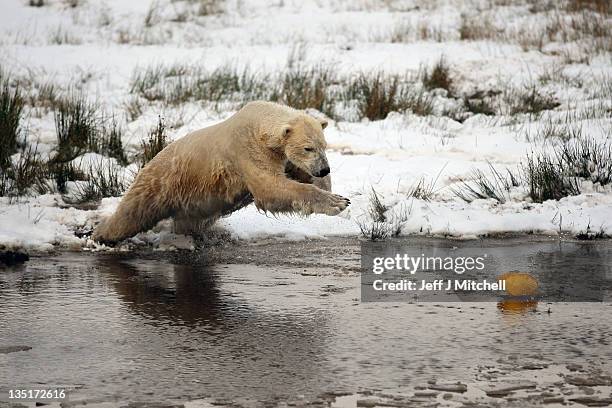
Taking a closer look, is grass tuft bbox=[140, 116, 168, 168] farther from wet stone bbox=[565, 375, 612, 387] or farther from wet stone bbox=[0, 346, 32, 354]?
wet stone bbox=[565, 375, 612, 387]

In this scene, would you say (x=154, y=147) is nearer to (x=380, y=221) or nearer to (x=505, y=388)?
(x=380, y=221)

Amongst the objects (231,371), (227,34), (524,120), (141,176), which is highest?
(227,34)

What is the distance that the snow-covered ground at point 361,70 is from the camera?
816cm

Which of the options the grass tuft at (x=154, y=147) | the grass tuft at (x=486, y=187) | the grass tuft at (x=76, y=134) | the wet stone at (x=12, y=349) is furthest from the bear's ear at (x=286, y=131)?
the grass tuft at (x=76, y=134)

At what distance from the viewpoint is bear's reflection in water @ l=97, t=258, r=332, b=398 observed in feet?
13.4

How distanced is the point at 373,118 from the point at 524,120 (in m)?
1.96

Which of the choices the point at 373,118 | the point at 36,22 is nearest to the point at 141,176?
the point at 373,118

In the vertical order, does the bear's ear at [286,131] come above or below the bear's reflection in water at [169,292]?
above

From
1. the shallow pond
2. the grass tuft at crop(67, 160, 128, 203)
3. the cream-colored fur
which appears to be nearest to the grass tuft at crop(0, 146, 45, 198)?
the grass tuft at crop(67, 160, 128, 203)

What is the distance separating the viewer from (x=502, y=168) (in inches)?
402

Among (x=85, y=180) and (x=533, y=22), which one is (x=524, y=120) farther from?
(x=533, y=22)

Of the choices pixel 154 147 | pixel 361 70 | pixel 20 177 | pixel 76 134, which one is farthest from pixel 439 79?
pixel 20 177

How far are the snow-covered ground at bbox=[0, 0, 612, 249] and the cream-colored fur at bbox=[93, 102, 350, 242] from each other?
1.36 feet

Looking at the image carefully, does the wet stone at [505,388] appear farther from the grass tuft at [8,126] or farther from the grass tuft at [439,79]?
the grass tuft at [439,79]
